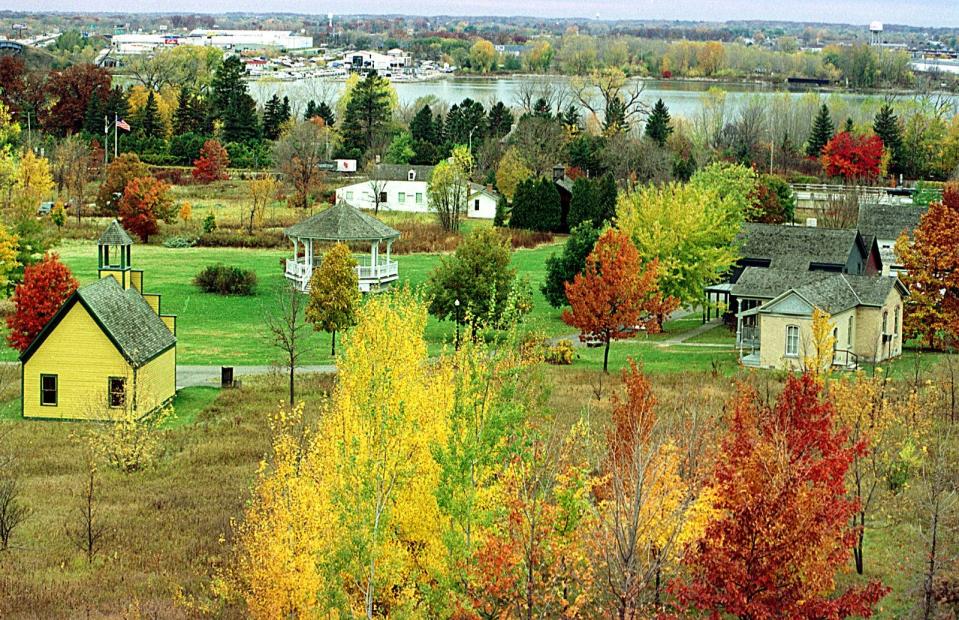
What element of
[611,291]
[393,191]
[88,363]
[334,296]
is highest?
[611,291]

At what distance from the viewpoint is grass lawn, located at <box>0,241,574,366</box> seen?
4784cm

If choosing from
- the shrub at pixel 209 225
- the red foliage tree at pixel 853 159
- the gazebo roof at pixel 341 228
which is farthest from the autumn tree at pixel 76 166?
the red foliage tree at pixel 853 159

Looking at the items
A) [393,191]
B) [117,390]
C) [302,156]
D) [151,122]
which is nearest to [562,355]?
[117,390]

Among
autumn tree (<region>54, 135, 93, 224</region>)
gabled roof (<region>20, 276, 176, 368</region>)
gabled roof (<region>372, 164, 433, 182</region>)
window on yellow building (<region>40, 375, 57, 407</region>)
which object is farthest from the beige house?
autumn tree (<region>54, 135, 93, 224</region>)

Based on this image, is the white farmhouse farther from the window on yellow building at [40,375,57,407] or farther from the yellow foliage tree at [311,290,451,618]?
the yellow foliage tree at [311,290,451,618]

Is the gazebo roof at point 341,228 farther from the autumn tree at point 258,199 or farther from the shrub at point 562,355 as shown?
the shrub at point 562,355

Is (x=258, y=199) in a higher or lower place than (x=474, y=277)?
lower

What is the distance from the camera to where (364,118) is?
109062mm

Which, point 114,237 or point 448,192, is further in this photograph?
point 448,192

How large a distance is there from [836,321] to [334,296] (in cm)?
1575

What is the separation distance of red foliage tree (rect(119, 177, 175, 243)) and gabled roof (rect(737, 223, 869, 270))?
2985cm

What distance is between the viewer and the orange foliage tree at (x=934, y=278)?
4722 cm

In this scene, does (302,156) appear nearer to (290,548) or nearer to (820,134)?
(820,134)

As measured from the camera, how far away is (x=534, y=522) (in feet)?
57.8
